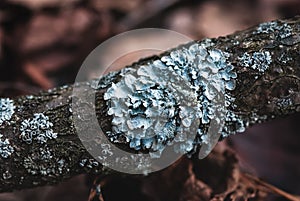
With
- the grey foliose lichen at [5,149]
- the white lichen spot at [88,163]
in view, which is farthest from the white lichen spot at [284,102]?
the grey foliose lichen at [5,149]

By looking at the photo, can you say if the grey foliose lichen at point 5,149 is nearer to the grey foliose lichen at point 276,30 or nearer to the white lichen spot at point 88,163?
the white lichen spot at point 88,163

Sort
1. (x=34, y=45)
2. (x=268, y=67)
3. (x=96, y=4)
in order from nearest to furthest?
(x=268, y=67), (x=34, y=45), (x=96, y=4)

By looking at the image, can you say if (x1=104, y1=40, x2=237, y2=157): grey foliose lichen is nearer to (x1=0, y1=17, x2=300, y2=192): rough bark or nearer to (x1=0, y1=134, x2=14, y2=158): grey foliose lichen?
(x1=0, y1=17, x2=300, y2=192): rough bark

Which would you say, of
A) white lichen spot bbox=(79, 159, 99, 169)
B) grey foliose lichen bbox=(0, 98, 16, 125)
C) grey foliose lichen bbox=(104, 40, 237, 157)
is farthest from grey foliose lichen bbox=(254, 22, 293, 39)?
grey foliose lichen bbox=(0, 98, 16, 125)

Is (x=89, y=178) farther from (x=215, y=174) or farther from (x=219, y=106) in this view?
(x=219, y=106)

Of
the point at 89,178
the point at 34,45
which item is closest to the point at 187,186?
the point at 89,178

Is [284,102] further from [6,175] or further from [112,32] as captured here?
[112,32]

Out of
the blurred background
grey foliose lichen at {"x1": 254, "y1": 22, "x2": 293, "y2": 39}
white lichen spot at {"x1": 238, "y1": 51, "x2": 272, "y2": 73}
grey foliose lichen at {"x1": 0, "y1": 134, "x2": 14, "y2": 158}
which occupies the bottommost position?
grey foliose lichen at {"x1": 0, "y1": 134, "x2": 14, "y2": 158}
